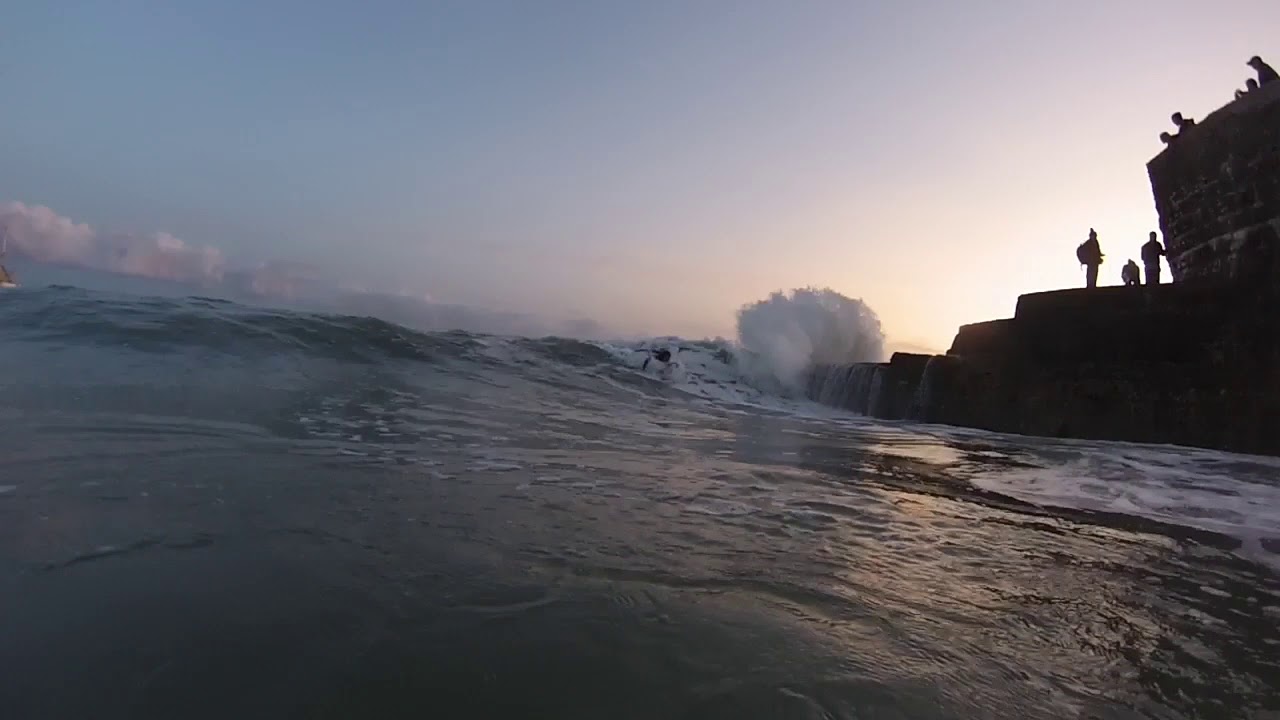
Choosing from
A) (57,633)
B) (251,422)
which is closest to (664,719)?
(57,633)

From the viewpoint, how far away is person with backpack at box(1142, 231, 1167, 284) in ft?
38.2

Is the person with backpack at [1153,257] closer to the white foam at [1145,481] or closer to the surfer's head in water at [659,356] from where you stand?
the white foam at [1145,481]

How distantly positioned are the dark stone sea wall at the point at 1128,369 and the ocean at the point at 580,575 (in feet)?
6.80

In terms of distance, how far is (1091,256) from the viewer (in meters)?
12.2

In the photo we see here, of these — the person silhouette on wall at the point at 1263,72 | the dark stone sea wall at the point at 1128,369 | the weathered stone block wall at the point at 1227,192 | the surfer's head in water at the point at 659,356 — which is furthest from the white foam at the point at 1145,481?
the surfer's head in water at the point at 659,356

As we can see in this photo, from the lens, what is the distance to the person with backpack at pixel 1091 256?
479 inches

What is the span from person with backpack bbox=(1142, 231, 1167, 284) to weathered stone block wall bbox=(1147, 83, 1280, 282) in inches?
34.7

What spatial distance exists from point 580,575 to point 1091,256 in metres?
12.8

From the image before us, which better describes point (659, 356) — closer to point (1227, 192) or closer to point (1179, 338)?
point (1179, 338)

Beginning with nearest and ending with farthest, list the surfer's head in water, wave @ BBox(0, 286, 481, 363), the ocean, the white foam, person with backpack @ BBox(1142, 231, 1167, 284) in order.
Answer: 1. the ocean
2. the white foam
3. wave @ BBox(0, 286, 481, 363)
4. person with backpack @ BBox(1142, 231, 1167, 284)
5. the surfer's head in water

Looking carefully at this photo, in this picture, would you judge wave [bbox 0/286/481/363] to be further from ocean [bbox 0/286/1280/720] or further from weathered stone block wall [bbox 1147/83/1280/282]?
weathered stone block wall [bbox 1147/83/1280/282]

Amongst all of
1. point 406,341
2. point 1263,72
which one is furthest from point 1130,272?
point 406,341

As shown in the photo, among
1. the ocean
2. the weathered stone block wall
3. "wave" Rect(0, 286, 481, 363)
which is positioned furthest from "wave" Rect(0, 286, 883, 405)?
the weathered stone block wall

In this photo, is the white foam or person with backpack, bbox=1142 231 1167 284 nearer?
the white foam
